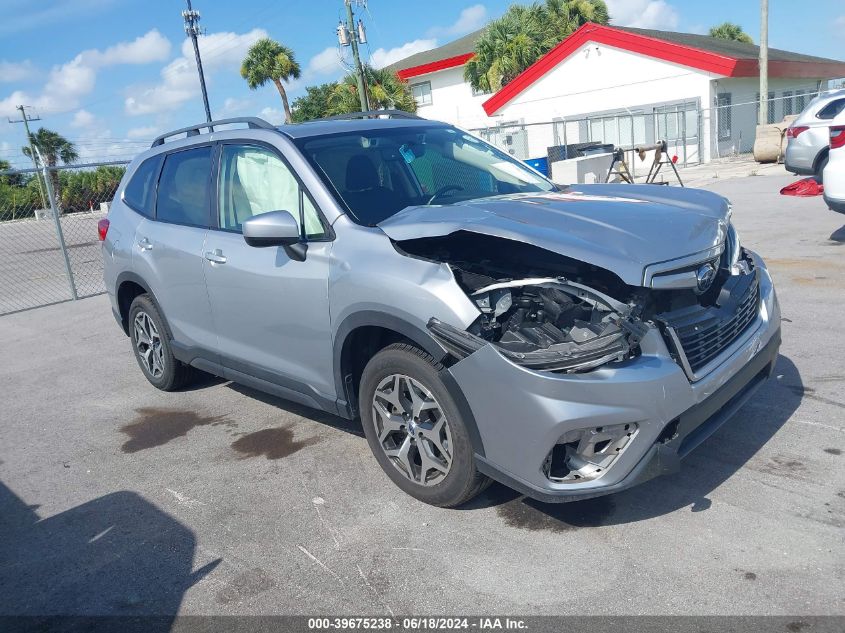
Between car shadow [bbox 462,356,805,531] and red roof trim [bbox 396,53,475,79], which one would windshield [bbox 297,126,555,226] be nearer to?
car shadow [bbox 462,356,805,531]

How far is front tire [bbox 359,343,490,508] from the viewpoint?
3371mm

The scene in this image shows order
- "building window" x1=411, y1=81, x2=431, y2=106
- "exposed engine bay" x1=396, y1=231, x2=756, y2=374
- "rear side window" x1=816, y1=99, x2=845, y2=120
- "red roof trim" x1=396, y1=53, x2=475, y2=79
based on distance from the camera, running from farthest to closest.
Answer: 1. "building window" x1=411, y1=81, x2=431, y2=106
2. "red roof trim" x1=396, y1=53, x2=475, y2=79
3. "rear side window" x1=816, y1=99, x2=845, y2=120
4. "exposed engine bay" x1=396, y1=231, x2=756, y2=374

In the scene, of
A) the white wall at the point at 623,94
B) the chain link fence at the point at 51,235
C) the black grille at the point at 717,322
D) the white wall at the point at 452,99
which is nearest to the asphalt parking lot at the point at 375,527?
the black grille at the point at 717,322

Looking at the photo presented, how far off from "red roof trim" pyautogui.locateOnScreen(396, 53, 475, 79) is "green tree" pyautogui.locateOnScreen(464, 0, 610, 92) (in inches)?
69.5

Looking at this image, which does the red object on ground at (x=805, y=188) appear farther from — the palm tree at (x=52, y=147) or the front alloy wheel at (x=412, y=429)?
the palm tree at (x=52, y=147)

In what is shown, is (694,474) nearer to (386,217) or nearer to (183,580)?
(386,217)

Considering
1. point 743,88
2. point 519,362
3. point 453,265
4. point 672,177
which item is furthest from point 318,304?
point 743,88

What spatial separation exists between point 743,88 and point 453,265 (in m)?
28.9

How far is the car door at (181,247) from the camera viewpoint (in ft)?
16.3

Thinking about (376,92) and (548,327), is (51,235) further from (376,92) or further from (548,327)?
(548,327)

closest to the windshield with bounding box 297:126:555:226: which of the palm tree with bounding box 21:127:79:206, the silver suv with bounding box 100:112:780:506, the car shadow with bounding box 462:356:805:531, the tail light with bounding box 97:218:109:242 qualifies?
the silver suv with bounding box 100:112:780:506

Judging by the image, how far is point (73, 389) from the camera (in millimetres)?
6547

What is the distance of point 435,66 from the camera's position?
42.2m

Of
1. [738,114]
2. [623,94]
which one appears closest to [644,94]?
[623,94]
